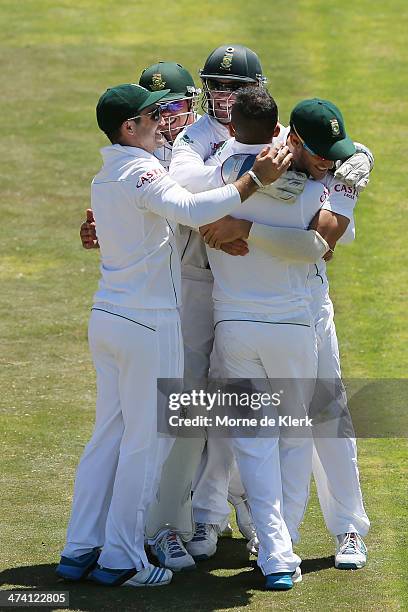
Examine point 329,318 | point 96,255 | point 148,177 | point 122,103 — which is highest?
point 122,103

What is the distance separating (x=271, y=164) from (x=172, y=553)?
1.92m

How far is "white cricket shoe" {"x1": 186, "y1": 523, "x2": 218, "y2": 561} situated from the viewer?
20.0 ft

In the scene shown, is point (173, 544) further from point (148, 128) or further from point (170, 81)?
point (170, 81)

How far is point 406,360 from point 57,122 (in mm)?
6845

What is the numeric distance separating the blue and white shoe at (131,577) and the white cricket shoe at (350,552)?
821 millimetres

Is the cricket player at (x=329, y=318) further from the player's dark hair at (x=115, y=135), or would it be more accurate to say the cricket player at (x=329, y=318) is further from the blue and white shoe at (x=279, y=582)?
the player's dark hair at (x=115, y=135)

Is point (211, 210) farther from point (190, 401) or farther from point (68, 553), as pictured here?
point (68, 553)

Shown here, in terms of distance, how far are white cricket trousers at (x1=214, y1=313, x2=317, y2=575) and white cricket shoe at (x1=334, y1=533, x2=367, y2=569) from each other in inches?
10.9

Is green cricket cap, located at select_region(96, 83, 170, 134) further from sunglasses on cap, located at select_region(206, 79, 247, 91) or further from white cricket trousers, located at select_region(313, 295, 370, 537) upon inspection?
white cricket trousers, located at select_region(313, 295, 370, 537)

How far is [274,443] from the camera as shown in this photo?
570 cm

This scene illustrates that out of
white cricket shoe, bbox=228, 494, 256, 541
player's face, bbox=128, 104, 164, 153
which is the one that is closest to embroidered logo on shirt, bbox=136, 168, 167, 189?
player's face, bbox=128, 104, 164, 153

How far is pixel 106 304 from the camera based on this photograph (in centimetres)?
561

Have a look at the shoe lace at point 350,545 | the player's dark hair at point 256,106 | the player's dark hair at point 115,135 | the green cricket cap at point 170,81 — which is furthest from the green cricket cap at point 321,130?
the shoe lace at point 350,545

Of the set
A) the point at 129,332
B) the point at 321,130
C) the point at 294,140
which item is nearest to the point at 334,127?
the point at 321,130
